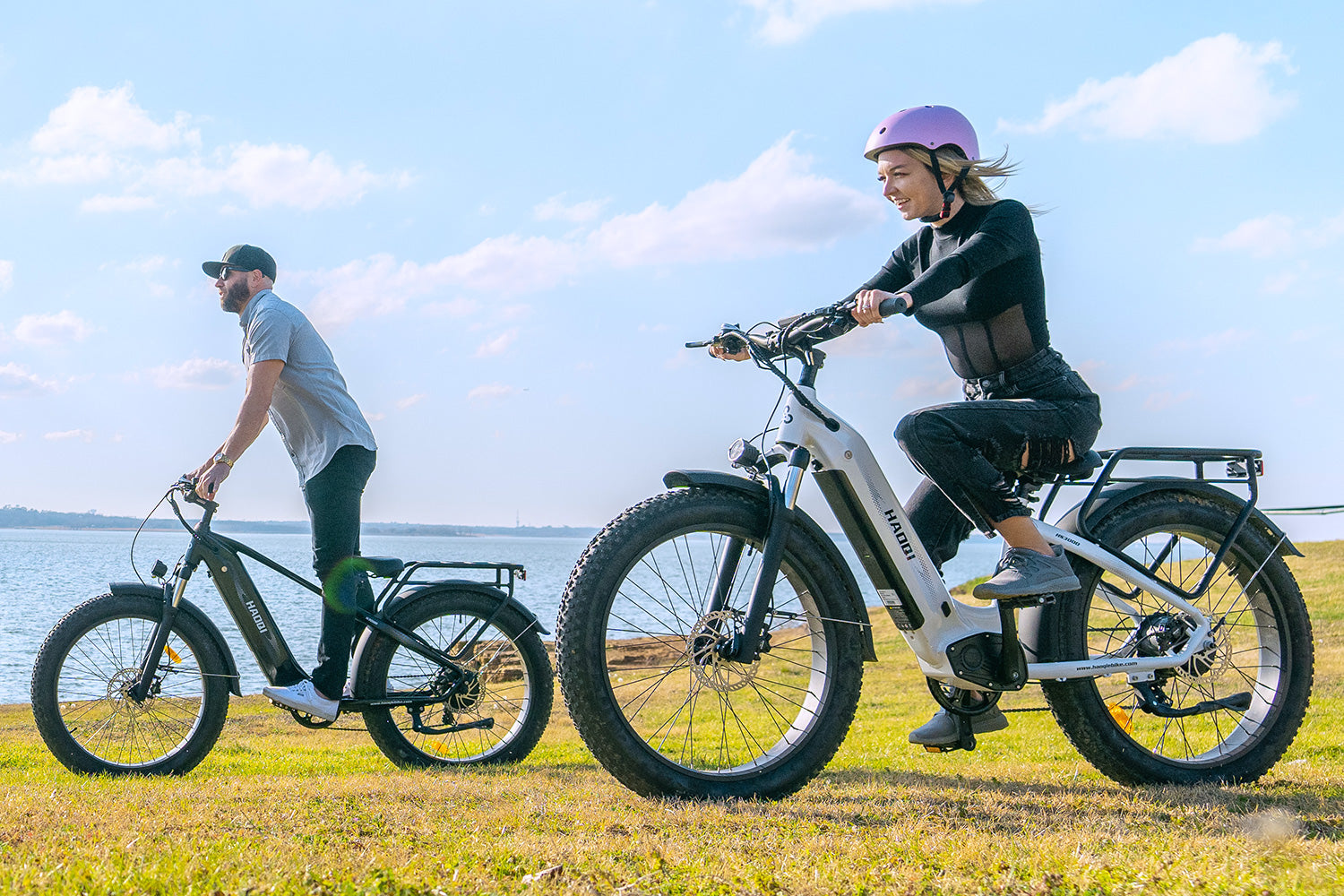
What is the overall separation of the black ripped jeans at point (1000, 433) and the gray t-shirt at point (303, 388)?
122 inches

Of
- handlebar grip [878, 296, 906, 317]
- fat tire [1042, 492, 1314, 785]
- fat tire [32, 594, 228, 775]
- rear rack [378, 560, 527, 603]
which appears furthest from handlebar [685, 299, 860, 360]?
fat tire [32, 594, 228, 775]

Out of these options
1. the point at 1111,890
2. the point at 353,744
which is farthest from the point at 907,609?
the point at 353,744

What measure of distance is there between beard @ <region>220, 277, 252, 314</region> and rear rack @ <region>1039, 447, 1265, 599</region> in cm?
444

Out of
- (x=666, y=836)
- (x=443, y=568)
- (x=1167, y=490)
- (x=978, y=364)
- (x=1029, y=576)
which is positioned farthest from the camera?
(x=443, y=568)

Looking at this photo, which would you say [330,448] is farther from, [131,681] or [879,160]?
[879,160]

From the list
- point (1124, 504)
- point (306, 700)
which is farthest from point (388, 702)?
point (1124, 504)

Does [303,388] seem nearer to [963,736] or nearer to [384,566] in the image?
[384,566]

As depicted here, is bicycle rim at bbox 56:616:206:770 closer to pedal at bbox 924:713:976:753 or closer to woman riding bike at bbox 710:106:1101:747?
woman riding bike at bbox 710:106:1101:747

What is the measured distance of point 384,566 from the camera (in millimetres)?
6008

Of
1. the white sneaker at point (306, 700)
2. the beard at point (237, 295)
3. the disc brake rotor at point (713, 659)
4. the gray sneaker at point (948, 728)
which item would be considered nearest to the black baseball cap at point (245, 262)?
the beard at point (237, 295)

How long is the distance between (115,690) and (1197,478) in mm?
5684

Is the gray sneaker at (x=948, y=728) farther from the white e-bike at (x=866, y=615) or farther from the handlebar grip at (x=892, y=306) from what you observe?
the handlebar grip at (x=892, y=306)

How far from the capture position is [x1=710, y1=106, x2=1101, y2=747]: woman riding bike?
164 inches

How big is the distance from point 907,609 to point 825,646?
42cm
